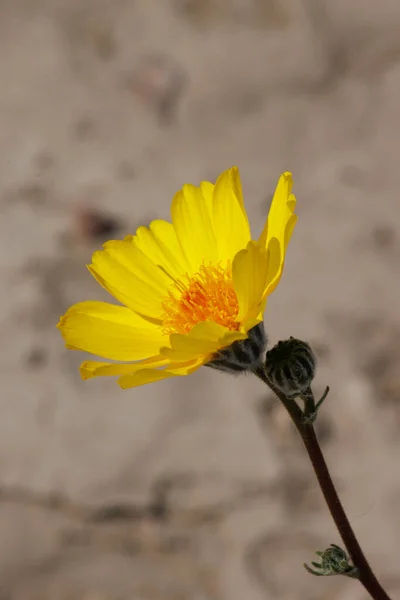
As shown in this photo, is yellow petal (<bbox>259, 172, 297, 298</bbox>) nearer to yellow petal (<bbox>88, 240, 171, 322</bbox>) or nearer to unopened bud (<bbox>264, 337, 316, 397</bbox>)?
unopened bud (<bbox>264, 337, 316, 397</bbox>)

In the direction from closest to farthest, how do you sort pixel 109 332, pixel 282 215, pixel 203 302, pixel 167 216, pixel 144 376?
pixel 144 376 < pixel 282 215 < pixel 109 332 < pixel 203 302 < pixel 167 216

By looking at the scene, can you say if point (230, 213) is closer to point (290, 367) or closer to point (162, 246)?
point (162, 246)

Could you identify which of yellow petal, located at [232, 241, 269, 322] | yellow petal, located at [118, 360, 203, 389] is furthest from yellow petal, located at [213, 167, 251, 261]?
yellow petal, located at [118, 360, 203, 389]

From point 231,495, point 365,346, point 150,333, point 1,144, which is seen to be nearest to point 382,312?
point 365,346

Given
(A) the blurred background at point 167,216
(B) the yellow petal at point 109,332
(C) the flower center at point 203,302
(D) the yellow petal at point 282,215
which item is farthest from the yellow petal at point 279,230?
(A) the blurred background at point 167,216

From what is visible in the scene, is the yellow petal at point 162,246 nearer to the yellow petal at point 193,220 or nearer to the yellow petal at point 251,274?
the yellow petal at point 193,220

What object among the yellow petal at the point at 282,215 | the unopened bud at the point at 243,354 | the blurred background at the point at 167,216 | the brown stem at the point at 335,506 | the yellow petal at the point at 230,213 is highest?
the blurred background at the point at 167,216

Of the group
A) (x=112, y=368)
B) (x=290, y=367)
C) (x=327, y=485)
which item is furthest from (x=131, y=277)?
(x=327, y=485)
